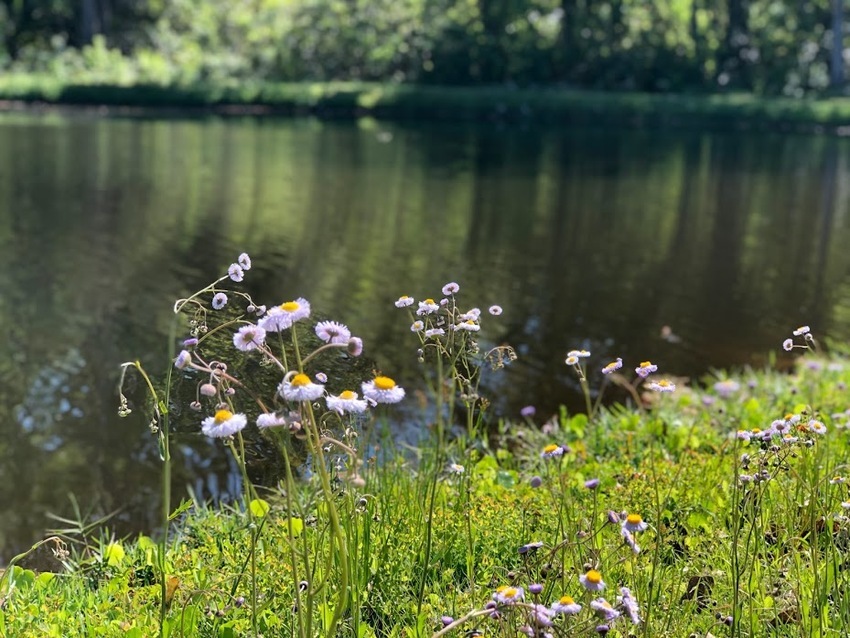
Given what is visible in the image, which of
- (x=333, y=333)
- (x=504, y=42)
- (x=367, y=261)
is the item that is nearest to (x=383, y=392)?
(x=333, y=333)

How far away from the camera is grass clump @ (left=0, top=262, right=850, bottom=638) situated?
7.16ft

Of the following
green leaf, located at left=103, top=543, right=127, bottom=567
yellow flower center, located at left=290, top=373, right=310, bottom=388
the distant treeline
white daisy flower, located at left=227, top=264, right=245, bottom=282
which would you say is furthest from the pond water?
the distant treeline

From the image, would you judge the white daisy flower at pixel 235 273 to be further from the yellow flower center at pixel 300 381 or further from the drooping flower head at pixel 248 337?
the yellow flower center at pixel 300 381

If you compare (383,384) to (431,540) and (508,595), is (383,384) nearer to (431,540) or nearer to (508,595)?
(508,595)

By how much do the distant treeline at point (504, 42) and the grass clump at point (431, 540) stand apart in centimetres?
3972

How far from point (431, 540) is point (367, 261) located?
8.67 m

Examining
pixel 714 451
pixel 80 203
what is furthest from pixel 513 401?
pixel 80 203

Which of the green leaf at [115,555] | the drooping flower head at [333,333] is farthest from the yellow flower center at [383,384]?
the green leaf at [115,555]

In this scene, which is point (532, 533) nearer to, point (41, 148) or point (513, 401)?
point (513, 401)

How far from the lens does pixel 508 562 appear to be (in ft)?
10.6

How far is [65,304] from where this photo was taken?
30.2ft

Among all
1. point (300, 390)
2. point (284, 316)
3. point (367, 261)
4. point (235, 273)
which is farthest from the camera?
point (367, 261)

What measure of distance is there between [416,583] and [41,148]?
2077 cm

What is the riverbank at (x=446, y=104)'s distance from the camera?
115 ft
